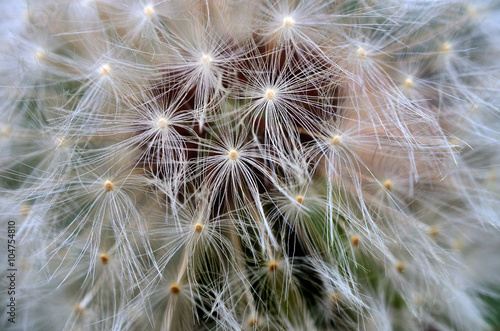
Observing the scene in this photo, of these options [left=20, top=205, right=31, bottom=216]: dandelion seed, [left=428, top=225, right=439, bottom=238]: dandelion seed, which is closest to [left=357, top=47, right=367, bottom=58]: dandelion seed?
[left=428, top=225, right=439, bottom=238]: dandelion seed

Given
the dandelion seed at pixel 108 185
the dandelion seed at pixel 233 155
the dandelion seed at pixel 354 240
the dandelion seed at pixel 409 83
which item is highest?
the dandelion seed at pixel 409 83

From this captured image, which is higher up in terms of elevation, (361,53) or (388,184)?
(361,53)

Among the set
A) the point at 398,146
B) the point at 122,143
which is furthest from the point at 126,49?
the point at 398,146

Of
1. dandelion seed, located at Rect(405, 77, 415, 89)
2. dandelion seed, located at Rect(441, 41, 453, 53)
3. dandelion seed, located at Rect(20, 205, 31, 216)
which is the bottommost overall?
dandelion seed, located at Rect(20, 205, 31, 216)

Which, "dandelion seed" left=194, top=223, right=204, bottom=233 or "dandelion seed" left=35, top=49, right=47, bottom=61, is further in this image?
"dandelion seed" left=35, top=49, right=47, bottom=61

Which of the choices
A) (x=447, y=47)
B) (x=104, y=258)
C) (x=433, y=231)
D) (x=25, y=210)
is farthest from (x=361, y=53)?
(x=25, y=210)

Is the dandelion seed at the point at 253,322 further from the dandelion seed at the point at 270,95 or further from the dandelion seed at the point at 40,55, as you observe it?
the dandelion seed at the point at 40,55

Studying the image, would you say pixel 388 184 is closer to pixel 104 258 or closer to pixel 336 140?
pixel 336 140

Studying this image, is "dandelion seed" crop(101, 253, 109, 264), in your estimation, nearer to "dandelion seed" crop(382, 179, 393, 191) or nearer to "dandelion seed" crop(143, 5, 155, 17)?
"dandelion seed" crop(143, 5, 155, 17)

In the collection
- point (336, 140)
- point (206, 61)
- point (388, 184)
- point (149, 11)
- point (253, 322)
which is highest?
point (149, 11)

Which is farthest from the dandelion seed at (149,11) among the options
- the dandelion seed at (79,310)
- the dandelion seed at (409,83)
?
the dandelion seed at (79,310)
